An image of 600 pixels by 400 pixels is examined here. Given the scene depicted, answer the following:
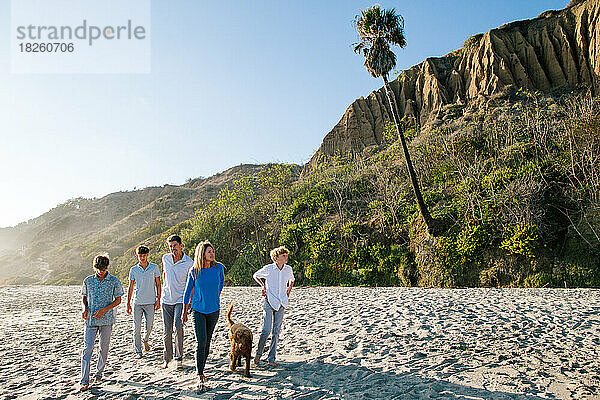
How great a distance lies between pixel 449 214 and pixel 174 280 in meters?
14.3

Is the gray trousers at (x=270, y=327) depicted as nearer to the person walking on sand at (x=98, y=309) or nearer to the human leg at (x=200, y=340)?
the human leg at (x=200, y=340)

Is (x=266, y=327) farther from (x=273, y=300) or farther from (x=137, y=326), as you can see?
(x=137, y=326)

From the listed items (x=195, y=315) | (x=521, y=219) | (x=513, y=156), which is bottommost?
(x=195, y=315)

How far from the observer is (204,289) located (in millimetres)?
5320

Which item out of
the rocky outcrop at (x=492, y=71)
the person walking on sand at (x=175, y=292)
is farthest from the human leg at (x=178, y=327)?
the rocky outcrop at (x=492, y=71)

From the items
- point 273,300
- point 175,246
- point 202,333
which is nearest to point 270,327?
point 273,300

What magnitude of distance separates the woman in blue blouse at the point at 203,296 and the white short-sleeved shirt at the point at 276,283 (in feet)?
2.81

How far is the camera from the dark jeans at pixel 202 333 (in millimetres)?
5277

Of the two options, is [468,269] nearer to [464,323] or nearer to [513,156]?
[513,156]

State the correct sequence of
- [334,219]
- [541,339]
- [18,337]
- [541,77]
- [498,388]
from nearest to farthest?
[498,388] → [541,339] → [18,337] → [334,219] → [541,77]

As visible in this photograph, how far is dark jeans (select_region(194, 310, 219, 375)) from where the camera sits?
5.28 metres

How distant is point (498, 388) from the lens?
16.0ft

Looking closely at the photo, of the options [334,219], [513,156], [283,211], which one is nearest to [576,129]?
[513,156]

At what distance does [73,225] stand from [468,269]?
73.5 metres
